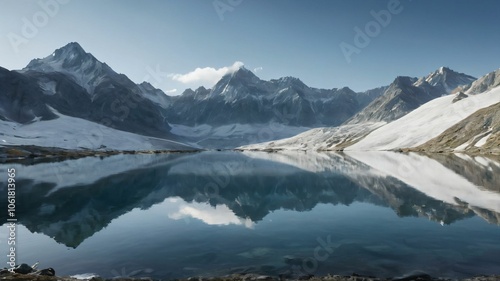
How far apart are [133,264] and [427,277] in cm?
2011

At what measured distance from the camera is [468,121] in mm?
169375

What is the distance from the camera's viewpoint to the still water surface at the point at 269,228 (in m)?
24.3

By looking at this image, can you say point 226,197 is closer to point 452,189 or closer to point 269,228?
point 269,228

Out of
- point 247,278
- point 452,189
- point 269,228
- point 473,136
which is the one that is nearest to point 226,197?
point 269,228

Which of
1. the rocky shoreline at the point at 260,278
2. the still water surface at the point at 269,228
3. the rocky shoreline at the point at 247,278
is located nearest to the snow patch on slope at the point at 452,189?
the still water surface at the point at 269,228

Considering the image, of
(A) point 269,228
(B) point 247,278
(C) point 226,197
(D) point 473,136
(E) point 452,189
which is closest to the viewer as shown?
(B) point 247,278

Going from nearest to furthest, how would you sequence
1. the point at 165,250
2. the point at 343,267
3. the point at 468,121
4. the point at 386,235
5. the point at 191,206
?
1. the point at 343,267
2. the point at 165,250
3. the point at 386,235
4. the point at 191,206
5. the point at 468,121

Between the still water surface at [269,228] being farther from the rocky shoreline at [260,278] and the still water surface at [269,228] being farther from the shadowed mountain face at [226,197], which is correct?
the rocky shoreline at [260,278]

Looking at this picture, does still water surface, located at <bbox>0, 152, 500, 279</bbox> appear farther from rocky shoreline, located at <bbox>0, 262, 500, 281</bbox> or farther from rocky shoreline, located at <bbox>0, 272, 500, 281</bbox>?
rocky shoreline, located at <bbox>0, 272, 500, 281</bbox>

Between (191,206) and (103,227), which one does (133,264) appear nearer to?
(103,227)

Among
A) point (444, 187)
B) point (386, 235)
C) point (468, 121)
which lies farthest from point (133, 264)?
point (468, 121)

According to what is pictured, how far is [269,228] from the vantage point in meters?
36.2

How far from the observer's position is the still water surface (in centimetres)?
2433

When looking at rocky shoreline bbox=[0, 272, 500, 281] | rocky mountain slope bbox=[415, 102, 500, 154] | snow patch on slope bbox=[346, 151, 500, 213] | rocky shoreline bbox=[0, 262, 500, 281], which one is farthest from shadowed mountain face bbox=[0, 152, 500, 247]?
rocky mountain slope bbox=[415, 102, 500, 154]
